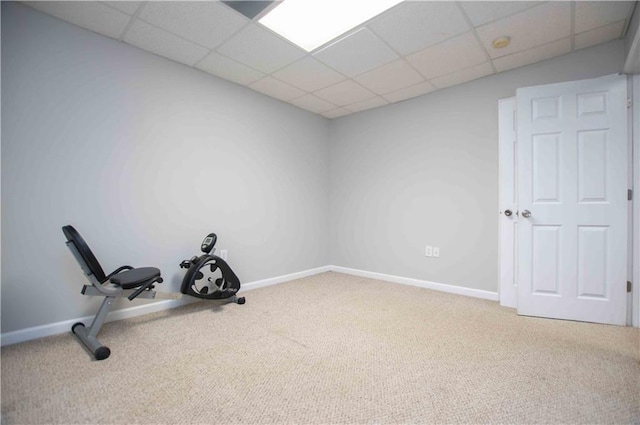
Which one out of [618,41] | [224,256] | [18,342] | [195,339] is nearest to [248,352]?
[195,339]

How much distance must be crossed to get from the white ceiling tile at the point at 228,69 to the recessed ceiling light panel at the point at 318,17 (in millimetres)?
702

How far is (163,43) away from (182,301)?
8.03 feet

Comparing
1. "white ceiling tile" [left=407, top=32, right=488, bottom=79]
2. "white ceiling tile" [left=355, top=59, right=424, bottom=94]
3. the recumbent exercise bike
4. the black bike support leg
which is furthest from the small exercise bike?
"white ceiling tile" [left=407, top=32, right=488, bottom=79]

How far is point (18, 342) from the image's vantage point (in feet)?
6.27

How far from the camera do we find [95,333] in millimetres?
1878

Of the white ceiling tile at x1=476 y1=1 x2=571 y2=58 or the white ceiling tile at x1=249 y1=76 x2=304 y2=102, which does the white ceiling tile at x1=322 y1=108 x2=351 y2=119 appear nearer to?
the white ceiling tile at x1=249 y1=76 x2=304 y2=102

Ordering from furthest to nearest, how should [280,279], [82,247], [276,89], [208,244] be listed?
[280,279], [276,89], [208,244], [82,247]

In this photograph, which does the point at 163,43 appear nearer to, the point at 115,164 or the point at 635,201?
the point at 115,164

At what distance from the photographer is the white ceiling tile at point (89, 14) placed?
1944 mm

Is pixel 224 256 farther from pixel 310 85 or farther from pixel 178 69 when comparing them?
pixel 310 85

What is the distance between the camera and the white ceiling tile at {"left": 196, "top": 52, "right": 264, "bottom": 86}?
2664 millimetres

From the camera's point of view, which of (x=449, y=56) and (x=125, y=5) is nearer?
(x=125, y=5)

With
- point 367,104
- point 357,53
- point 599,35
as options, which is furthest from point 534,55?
point 367,104

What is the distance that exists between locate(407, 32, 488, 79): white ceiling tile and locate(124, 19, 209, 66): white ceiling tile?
2055 mm
